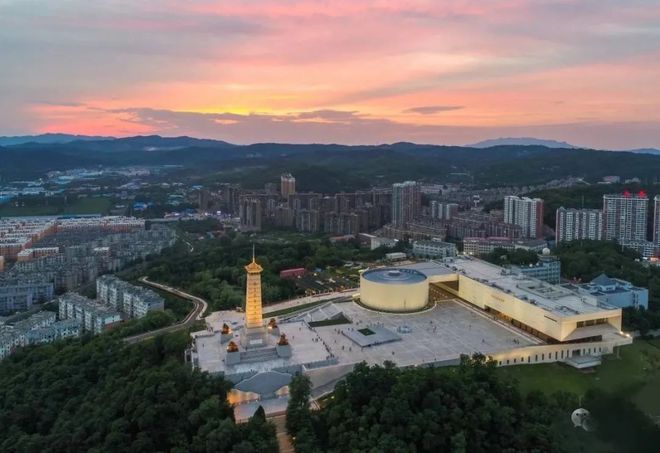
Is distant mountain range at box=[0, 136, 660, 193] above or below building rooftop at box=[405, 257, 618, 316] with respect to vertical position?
above

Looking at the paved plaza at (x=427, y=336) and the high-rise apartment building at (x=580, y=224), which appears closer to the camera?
the paved plaza at (x=427, y=336)

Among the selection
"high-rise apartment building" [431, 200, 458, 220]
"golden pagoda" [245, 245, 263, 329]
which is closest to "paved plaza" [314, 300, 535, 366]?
"golden pagoda" [245, 245, 263, 329]

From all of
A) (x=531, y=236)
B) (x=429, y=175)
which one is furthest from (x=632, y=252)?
(x=429, y=175)

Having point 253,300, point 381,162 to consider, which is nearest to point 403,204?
point 253,300

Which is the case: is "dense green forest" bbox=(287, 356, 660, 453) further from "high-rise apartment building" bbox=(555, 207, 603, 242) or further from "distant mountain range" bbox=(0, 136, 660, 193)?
"distant mountain range" bbox=(0, 136, 660, 193)

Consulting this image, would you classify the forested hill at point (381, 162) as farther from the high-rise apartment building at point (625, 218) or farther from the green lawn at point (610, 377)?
the green lawn at point (610, 377)

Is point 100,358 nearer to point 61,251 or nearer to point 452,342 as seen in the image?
point 452,342

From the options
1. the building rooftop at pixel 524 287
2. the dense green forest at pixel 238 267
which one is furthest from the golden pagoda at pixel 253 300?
the building rooftop at pixel 524 287
